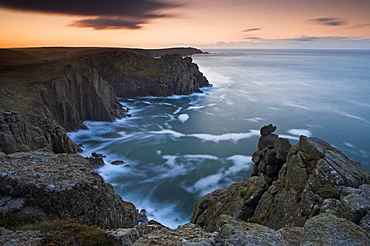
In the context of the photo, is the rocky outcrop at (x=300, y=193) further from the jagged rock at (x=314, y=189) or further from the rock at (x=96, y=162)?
the rock at (x=96, y=162)

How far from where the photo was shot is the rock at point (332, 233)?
901cm

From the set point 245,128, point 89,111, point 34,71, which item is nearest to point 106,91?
point 89,111

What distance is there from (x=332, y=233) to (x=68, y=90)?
6074 cm

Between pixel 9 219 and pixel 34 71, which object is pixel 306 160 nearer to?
pixel 9 219

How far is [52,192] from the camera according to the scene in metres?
11.7

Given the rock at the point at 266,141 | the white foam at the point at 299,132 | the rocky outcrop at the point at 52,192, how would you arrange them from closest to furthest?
1. the rocky outcrop at the point at 52,192
2. the rock at the point at 266,141
3. the white foam at the point at 299,132

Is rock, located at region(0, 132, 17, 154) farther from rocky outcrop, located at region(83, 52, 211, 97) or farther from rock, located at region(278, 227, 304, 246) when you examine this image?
rocky outcrop, located at region(83, 52, 211, 97)

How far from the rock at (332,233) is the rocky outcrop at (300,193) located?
1.53 metres

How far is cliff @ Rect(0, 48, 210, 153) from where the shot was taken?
3231 cm

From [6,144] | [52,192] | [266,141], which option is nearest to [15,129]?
[6,144]

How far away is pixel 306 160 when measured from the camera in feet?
58.4

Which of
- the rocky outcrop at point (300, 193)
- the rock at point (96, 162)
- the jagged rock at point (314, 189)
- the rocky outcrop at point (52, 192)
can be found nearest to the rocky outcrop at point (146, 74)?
the rock at point (96, 162)

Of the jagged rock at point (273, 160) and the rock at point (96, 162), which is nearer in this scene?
the jagged rock at point (273, 160)

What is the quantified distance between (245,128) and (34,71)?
2217 inches
